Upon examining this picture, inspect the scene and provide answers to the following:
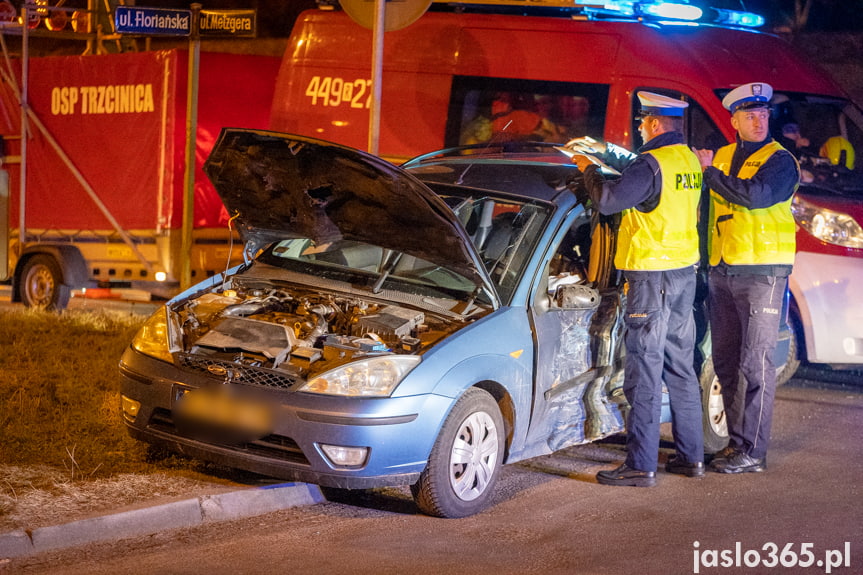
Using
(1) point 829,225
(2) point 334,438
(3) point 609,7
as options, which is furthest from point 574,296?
(3) point 609,7

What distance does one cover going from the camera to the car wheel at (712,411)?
6.98 meters

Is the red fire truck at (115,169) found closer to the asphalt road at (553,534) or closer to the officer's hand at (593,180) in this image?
the officer's hand at (593,180)

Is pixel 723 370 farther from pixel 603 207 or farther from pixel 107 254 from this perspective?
pixel 107 254

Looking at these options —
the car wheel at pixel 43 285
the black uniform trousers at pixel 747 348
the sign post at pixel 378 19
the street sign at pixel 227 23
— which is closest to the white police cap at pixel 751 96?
the black uniform trousers at pixel 747 348

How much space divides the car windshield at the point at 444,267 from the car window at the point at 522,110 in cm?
331

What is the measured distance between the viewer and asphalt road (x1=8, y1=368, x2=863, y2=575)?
4.71 meters

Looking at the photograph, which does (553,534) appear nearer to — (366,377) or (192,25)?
(366,377)

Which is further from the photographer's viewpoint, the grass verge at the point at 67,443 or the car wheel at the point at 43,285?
the car wheel at the point at 43,285

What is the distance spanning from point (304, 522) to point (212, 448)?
1.81 ft

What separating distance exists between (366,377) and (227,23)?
5.23 m

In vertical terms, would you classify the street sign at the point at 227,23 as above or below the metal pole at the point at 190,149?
above

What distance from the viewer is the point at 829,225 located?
8523mm

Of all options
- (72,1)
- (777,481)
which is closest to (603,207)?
(777,481)

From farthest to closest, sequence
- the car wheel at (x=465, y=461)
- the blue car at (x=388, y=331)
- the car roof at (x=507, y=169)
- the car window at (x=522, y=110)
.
→ the car window at (x=522, y=110)
the car roof at (x=507, y=169)
the car wheel at (x=465, y=461)
the blue car at (x=388, y=331)
